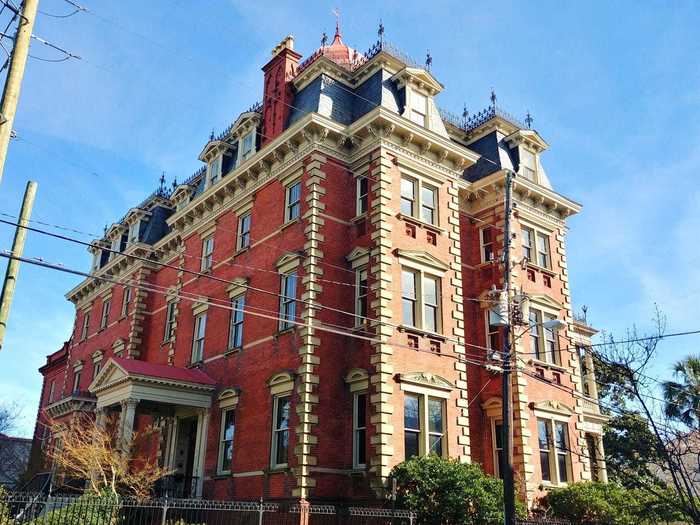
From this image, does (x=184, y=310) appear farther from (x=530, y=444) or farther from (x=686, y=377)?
(x=686, y=377)

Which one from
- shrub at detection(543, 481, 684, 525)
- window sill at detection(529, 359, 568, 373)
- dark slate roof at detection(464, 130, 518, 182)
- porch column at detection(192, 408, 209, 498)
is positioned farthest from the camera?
dark slate roof at detection(464, 130, 518, 182)

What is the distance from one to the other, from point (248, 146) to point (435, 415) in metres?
14.9

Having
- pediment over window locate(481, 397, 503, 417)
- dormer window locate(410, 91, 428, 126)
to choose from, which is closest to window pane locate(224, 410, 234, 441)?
pediment over window locate(481, 397, 503, 417)

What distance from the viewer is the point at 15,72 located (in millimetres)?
11211

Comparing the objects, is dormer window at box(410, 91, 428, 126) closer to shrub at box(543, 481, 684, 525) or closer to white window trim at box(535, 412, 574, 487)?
white window trim at box(535, 412, 574, 487)

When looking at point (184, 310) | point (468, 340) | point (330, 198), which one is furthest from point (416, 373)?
point (184, 310)

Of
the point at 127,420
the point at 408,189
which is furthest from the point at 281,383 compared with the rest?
the point at 408,189

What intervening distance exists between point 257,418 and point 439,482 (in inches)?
290

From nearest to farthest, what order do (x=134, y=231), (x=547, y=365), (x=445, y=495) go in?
(x=445, y=495) < (x=547, y=365) < (x=134, y=231)

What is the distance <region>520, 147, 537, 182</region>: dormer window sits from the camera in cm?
3064

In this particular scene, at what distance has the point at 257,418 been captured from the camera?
2359cm

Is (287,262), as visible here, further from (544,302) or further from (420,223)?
(544,302)

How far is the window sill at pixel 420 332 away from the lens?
878 inches

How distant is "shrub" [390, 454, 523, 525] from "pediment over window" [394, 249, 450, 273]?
23.7ft
